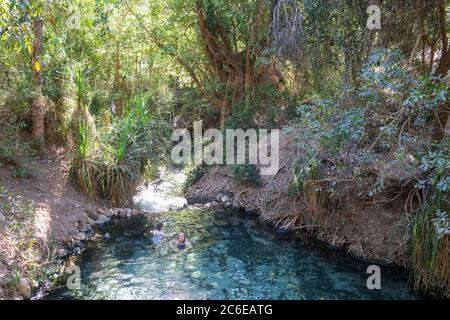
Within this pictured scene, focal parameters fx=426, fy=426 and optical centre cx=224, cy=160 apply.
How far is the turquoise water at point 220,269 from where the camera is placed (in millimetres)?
5449

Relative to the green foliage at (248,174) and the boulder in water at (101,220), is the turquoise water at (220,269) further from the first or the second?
the green foliage at (248,174)

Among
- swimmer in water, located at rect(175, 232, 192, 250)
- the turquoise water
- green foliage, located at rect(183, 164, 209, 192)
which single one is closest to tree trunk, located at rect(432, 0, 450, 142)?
the turquoise water

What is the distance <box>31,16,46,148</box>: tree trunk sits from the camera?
7.50m

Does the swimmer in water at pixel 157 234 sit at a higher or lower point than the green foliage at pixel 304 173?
lower

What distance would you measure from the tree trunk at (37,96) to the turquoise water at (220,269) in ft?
7.35

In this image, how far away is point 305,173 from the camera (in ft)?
24.1

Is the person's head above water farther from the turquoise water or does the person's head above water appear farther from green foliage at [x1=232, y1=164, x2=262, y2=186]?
green foliage at [x1=232, y1=164, x2=262, y2=186]

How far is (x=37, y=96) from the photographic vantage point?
25.3ft

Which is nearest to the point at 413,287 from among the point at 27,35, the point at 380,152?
the point at 380,152

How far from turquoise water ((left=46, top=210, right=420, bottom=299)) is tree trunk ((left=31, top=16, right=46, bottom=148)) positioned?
2240mm

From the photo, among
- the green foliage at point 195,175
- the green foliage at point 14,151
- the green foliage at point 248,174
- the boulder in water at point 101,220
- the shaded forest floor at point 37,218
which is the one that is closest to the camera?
the shaded forest floor at point 37,218

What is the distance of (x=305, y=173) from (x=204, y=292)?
2916 millimetres

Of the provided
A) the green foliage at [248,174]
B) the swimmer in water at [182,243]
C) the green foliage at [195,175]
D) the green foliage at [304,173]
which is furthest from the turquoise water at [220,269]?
the green foliage at [195,175]

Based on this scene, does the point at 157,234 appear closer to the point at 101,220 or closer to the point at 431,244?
the point at 101,220
